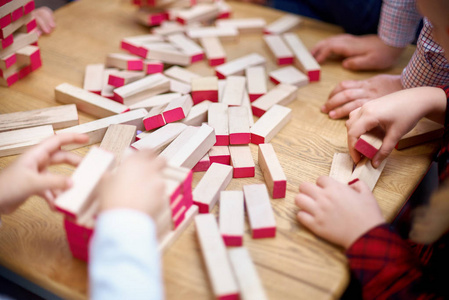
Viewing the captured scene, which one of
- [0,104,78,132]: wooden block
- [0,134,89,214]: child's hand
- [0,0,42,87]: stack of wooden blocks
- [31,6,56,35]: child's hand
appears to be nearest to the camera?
[0,134,89,214]: child's hand

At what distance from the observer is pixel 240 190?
39.7 inches

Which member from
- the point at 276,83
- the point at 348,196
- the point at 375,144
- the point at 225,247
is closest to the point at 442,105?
the point at 375,144

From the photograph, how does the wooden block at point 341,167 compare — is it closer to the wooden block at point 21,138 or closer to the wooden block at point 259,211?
the wooden block at point 259,211

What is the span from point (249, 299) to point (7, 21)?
106 centimetres

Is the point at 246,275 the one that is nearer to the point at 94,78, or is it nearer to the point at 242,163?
the point at 242,163

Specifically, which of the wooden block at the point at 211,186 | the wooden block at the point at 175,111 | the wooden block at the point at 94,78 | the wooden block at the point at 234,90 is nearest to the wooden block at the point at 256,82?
the wooden block at the point at 234,90

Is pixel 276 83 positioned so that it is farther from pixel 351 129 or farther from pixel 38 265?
pixel 38 265

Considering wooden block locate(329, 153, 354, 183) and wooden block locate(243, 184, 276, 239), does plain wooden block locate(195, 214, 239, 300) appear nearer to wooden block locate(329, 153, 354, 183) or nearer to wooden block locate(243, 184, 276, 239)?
wooden block locate(243, 184, 276, 239)

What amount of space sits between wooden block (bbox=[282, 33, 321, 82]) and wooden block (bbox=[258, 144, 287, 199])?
0.41 m

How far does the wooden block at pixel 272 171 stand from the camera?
97 centimetres

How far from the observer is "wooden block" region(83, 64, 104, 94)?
131cm

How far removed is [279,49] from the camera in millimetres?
1496

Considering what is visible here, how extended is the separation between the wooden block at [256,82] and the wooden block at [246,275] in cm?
58

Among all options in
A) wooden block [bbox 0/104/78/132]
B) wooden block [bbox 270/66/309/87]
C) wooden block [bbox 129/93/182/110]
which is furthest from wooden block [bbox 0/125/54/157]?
wooden block [bbox 270/66/309/87]
